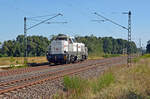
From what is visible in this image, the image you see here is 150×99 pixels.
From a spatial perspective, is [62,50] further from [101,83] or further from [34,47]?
[34,47]

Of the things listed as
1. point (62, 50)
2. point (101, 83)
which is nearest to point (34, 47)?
point (62, 50)

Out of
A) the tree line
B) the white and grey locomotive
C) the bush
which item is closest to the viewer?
the bush

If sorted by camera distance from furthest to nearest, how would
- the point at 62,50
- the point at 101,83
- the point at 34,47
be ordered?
1. the point at 34,47
2. the point at 62,50
3. the point at 101,83

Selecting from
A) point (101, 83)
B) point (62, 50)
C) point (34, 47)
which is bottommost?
point (101, 83)

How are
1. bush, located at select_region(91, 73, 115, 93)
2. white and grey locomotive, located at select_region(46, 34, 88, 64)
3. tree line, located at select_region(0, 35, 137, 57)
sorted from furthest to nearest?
1. tree line, located at select_region(0, 35, 137, 57)
2. white and grey locomotive, located at select_region(46, 34, 88, 64)
3. bush, located at select_region(91, 73, 115, 93)

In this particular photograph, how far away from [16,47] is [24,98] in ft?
270

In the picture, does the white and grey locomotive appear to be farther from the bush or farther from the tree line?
the tree line

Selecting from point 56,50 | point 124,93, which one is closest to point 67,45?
point 56,50

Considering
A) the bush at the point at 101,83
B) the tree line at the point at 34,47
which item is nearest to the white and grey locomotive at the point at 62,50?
the bush at the point at 101,83

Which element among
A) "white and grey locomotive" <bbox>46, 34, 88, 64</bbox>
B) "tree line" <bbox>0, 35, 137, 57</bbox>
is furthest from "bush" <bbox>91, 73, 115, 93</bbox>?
"tree line" <bbox>0, 35, 137, 57</bbox>

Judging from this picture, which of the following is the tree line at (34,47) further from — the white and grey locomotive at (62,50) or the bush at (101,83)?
the bush at (101,83)

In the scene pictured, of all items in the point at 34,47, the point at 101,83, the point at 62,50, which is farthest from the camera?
the point at 34,47

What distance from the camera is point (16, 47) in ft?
298

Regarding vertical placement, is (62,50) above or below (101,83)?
above
